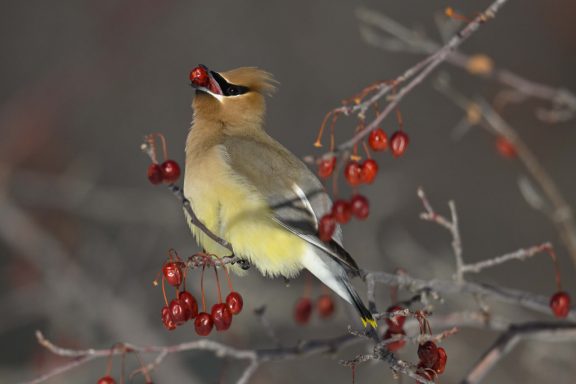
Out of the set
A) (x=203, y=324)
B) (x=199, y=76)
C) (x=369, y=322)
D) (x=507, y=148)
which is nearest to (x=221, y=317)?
(x=203, y=324)

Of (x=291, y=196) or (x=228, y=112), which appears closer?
(x=291, y=196)

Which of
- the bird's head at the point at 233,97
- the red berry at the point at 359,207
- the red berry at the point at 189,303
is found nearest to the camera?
the red berry at the point at 359,207

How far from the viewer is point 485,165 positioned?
7168mm

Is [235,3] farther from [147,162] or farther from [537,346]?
[537,346]

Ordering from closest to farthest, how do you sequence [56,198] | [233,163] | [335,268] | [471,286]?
[471,286] → [335,268] → [233,163] → [56,198]

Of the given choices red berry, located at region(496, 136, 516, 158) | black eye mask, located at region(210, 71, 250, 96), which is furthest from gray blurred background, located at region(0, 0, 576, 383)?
black eye mask, located at region(210, 71, 250, 96)

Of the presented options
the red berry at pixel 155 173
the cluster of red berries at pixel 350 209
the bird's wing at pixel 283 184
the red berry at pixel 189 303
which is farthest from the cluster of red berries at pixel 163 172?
the bird's wing at pixel 283 184

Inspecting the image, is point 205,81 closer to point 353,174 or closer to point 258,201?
point 258,201

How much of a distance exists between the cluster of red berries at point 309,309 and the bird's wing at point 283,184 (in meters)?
0.23

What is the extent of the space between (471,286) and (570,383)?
149 centimetres

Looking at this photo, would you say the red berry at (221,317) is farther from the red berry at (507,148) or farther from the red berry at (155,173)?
the red berry at (507,148)

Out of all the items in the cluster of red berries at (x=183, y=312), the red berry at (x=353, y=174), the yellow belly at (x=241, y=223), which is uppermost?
the red berry at (x=353, y=174)

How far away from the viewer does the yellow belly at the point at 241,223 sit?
3135mm

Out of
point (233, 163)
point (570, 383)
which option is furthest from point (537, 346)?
point (233, 163)
